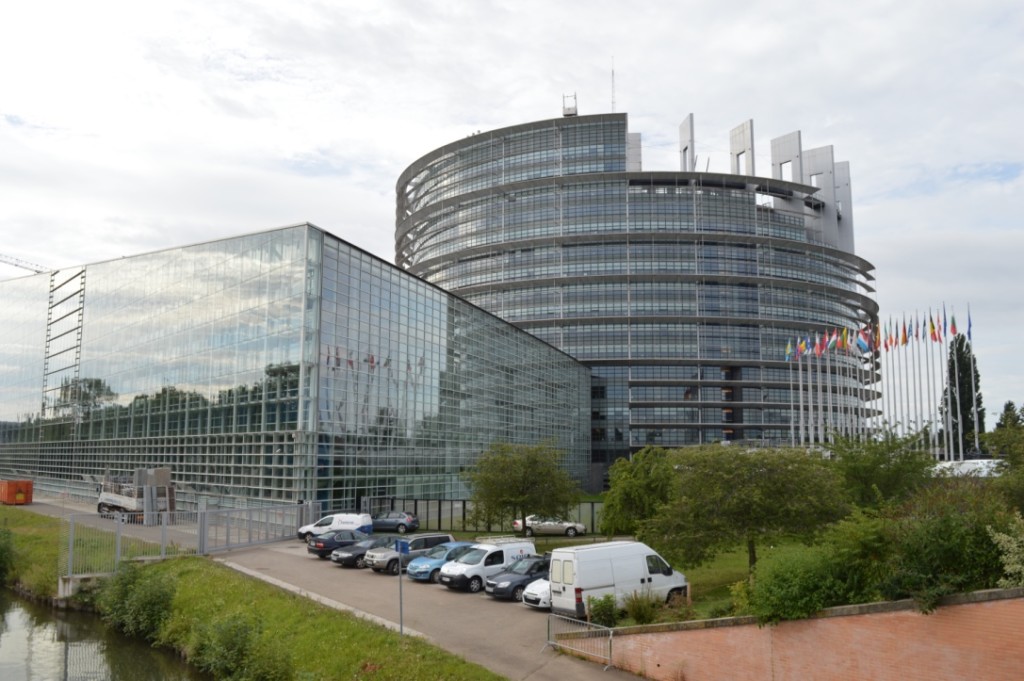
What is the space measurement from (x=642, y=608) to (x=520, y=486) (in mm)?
18106

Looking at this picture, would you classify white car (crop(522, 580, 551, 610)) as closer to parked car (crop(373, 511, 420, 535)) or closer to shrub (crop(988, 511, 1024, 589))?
shrub (crop(988, 511, 1024, 589))

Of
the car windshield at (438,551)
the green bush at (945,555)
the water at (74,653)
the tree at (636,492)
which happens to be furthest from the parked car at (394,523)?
the green bush at (945,555)

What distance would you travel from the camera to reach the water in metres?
21.9

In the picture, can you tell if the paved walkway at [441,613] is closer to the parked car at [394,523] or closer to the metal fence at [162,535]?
the metal fence at [162,535]

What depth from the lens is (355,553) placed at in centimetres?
2923

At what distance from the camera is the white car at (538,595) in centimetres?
2136

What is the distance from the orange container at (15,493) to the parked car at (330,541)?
36598mm

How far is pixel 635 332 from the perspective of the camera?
343 feet

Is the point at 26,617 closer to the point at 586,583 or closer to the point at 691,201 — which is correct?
the point at 586,583

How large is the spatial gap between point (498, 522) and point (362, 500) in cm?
967

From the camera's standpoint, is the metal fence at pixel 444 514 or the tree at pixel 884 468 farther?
the metal fence at pixel 444 514

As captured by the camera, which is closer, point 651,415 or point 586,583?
point 586,583

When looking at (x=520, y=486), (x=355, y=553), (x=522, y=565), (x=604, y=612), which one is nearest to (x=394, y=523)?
(x=520, y=486)

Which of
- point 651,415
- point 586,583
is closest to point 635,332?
point 651,415
